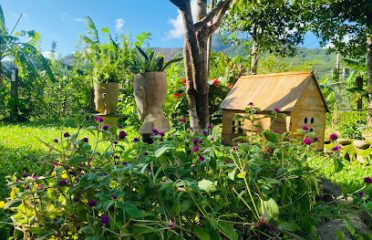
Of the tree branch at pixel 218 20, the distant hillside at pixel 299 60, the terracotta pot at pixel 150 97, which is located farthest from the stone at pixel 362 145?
the distant hillside at pixel 299 60

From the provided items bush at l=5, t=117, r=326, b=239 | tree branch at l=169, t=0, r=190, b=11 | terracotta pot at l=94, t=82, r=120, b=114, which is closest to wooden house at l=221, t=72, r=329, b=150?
tree branch at l=169, t=0, r=190, b=11

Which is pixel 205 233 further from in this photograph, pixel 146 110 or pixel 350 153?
pixel 350 153

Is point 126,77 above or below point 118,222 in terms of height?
above

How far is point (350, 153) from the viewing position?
201 inches

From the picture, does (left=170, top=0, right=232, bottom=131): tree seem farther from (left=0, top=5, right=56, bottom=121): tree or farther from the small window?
(left=0, top=5, right=56, bottom=121): tree

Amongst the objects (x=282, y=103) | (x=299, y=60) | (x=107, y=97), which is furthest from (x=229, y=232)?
(x=299, y=60)

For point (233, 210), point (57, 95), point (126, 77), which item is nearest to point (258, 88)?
point (233, 210)

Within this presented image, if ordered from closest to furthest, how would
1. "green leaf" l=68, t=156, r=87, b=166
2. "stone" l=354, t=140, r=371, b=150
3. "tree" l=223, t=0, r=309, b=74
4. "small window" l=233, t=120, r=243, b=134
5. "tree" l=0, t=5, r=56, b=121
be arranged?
1. "green leaf" l=68, t=156, r=87, b=166
2. "small window" l=233, t=120, r=243, b=134
3. "stone" l=354, t=140, r=371, b=150
4. "tree" l=223, t=0, r=309, b=74
5. "tree" l=0, t=5, r=56, b=121

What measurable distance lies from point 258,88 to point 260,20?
198 inches

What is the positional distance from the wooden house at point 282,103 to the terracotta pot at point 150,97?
852 mm

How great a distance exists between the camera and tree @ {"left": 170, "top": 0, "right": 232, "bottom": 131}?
432cm

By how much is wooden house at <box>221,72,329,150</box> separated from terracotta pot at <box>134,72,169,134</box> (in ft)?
2.80

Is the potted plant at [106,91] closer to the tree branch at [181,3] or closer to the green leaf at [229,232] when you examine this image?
the tree branch at [181,3]

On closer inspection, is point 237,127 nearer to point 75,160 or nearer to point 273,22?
point 75,160
